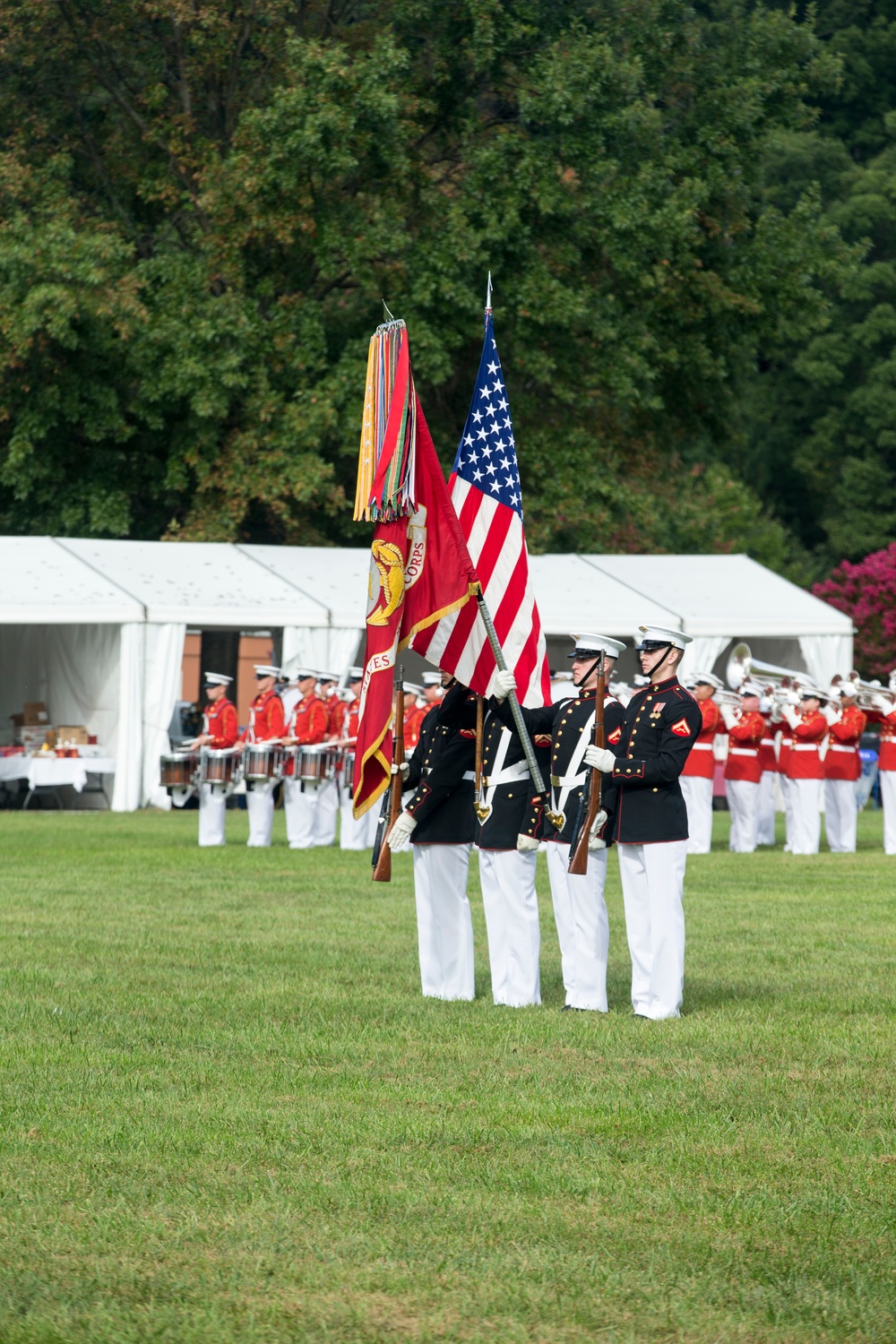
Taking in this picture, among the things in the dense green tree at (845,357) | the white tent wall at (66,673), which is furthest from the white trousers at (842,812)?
the dense green tree at (845,357)

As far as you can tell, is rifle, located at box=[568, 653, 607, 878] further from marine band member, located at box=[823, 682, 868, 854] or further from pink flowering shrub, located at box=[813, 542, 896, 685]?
pink flowering shrub, located at box=[813, 542, 896, 685]

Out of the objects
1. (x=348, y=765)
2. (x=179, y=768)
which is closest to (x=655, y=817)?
(x=179, y=768)

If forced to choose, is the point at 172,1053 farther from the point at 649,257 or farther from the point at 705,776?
the point at 649,257

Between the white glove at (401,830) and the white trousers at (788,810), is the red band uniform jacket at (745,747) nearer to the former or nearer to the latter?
the white trousers at (788,810)

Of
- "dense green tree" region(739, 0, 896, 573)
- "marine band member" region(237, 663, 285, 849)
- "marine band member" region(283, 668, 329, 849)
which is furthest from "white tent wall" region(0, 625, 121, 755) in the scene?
"dense green tree" region(739, 0, 896, 573)

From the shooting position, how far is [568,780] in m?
10.2

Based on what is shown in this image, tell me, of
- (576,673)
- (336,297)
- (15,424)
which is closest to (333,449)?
(336,297)

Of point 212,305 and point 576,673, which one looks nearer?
point 576,673

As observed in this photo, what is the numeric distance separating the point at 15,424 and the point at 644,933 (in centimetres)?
2373

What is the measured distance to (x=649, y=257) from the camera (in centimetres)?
3250

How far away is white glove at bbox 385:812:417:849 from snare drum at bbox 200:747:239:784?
10.8 metres

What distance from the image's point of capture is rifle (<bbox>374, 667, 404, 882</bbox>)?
32.6 feet

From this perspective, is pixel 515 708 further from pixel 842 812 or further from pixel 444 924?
pixel 842 812

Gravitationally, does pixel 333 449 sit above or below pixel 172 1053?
above
